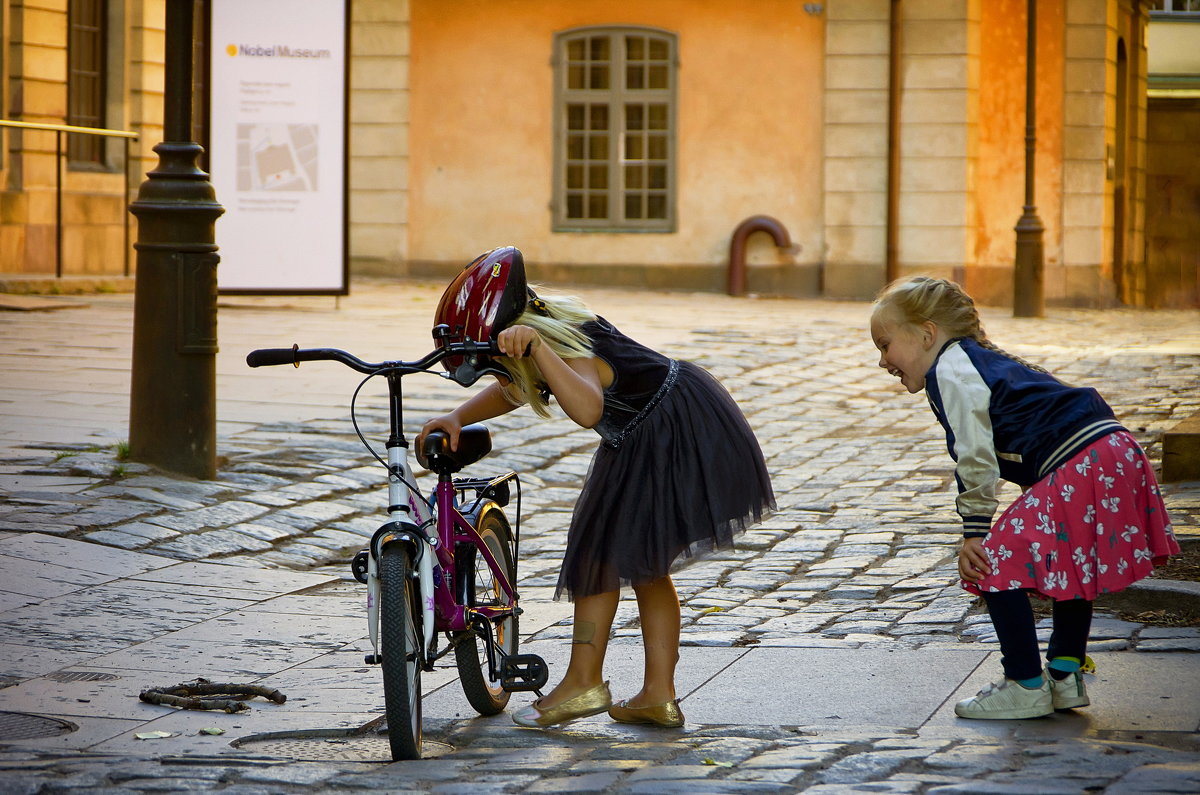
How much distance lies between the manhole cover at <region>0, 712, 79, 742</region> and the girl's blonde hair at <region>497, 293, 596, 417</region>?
148 cm

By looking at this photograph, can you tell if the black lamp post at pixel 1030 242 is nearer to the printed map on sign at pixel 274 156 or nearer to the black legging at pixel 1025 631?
the printed map on sign at pixel 274 156

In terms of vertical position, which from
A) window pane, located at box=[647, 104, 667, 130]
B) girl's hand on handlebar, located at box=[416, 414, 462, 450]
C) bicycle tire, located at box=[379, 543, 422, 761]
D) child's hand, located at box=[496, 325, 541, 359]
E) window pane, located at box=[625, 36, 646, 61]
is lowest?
bicycle tire, located at box=[379, 543, 422, 761]

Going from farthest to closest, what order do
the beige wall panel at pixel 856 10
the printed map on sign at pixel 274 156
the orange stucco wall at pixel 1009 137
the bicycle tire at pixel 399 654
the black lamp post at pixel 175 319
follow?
1. the orange stucco wall at pixel 1009 137
2. the beige wall panel at pixel 856 10
3. the printed map on sign at pixel 274 156
4. the black lamp post at pixel 175 319
5. the bicycle tire at pixel 399 654

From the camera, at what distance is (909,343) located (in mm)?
4398

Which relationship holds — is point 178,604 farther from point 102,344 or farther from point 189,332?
point 102,344

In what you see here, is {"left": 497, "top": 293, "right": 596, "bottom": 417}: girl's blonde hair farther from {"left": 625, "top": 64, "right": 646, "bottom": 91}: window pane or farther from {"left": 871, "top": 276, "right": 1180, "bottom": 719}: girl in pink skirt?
{"left": 625, "top": 64, "right": 646, "bottom": 91}: window pane

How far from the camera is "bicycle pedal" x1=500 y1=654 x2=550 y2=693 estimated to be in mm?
4453

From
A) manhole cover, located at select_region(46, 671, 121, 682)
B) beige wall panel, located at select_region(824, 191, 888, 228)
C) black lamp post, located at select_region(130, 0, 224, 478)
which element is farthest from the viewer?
beige wall panel, located at select_region(824, 191, 888, 228)

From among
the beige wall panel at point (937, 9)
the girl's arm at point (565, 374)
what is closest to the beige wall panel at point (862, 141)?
the beige wall panel at point (937, 9)

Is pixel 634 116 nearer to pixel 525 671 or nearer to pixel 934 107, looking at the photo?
pixel 934 107

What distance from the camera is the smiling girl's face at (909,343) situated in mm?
4387

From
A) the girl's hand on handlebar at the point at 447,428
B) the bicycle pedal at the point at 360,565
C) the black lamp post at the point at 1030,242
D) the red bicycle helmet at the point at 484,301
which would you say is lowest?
the bicycle pedal at the point at 360,565

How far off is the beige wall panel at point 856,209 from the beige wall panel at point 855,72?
138cm

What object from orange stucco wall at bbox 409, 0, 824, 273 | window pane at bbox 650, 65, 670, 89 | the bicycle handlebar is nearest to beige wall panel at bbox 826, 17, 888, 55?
orange stucco wall at bbox 409, 0, 824, 273
